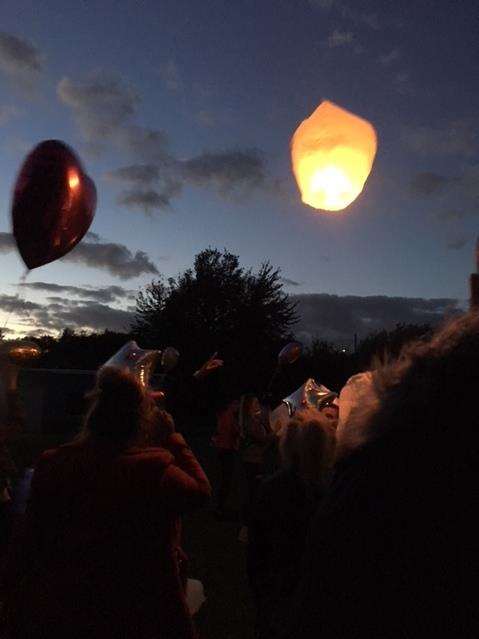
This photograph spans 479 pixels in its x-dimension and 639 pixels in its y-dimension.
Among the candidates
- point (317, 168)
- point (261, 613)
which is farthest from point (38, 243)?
point (261, 613)

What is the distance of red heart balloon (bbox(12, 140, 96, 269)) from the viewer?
4.57 meters

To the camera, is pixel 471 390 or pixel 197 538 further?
pixel 197 538

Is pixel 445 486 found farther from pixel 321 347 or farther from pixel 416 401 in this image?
pixel 321 347

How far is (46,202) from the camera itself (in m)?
4.58

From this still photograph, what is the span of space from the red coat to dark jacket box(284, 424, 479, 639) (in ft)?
5.24

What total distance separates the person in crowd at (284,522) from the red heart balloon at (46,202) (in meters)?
2.36

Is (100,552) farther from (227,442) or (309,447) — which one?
(227,442)

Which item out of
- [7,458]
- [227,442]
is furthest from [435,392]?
[227,442]

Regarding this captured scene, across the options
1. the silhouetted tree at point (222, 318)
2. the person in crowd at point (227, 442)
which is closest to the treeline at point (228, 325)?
the silhouetted tree at point (222, 318)

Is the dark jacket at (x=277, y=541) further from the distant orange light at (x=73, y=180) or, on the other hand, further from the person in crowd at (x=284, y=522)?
the distant orange light at (x=73, y=180)

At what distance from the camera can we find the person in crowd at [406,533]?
96 centimetres

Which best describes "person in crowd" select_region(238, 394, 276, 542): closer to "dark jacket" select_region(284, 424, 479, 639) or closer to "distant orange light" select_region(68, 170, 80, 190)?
"distant orange light" select_region(68, 170, 80, 190)

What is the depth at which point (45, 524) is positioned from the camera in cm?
250

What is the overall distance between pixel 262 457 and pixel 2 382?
4.57m
